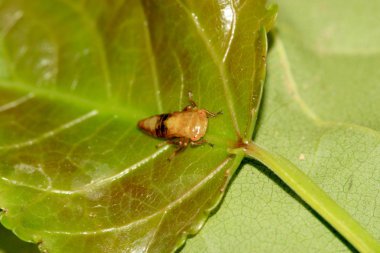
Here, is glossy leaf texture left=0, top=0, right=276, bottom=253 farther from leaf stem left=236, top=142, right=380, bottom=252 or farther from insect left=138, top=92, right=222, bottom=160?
leaf stem left=236, top=142, right=380, bottom=252

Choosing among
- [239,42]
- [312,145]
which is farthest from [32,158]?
[312,145]

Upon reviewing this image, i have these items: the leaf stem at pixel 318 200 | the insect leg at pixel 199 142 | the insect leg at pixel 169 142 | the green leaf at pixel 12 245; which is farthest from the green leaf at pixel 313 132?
the green leaf at pixel 12 245

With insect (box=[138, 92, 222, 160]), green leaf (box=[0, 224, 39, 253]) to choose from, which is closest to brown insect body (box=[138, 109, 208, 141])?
insect (box=[138, 92, 222, 160])

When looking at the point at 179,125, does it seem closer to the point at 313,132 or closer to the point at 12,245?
the point at 313,132

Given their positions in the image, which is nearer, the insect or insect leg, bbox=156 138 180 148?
the insect

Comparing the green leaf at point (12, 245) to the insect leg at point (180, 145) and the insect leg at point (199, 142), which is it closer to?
the insect leg at point (180, 145)

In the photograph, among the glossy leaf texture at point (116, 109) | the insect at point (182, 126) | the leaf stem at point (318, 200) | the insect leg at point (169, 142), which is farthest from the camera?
the insect leg at point (169, 142)

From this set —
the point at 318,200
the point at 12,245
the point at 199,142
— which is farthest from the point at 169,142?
the point at 12,245
